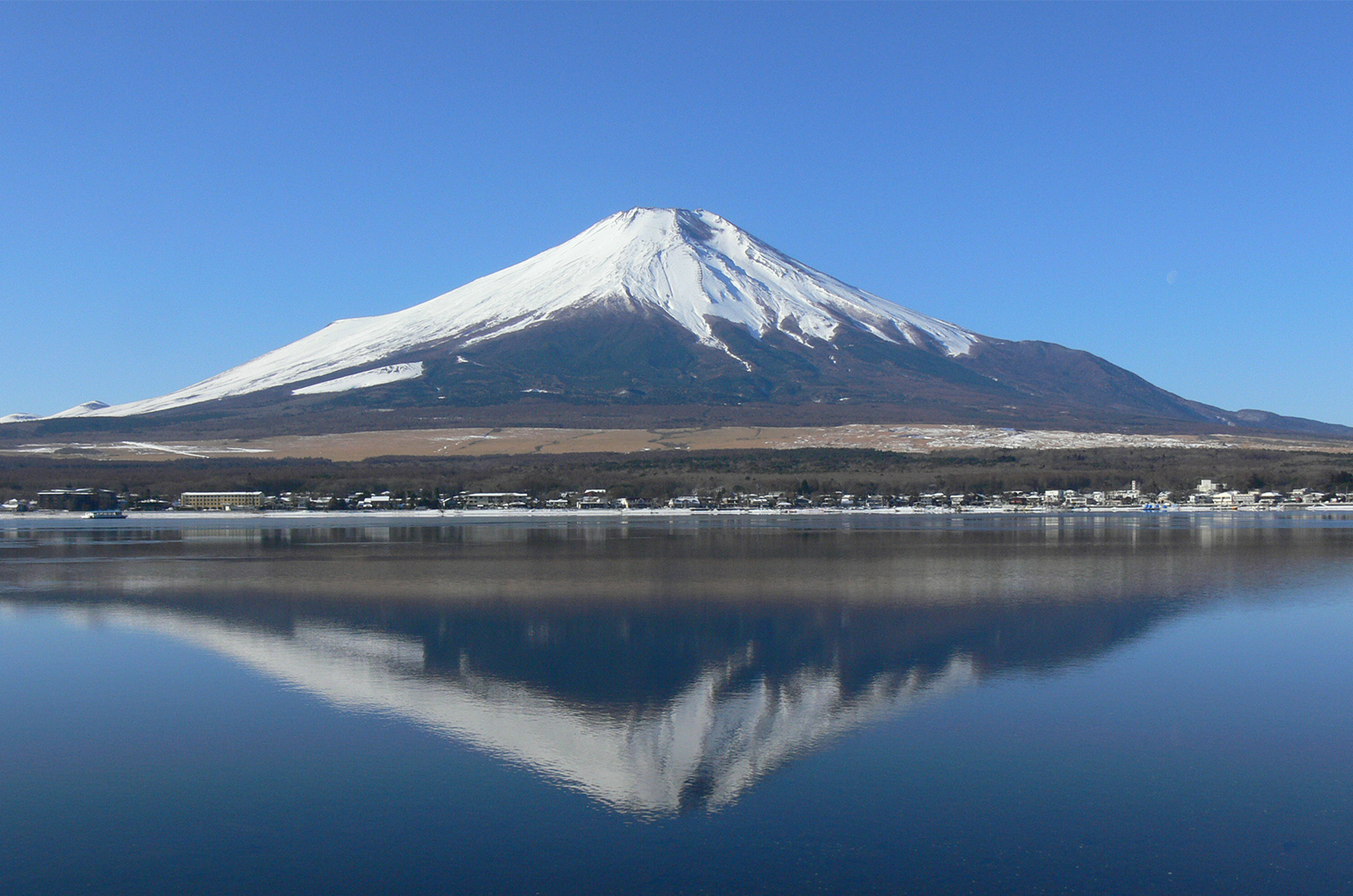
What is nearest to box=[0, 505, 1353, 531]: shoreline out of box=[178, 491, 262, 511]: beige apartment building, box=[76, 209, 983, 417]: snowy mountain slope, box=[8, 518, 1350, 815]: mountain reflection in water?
box=[178, 491, 262, 511]: beige apartment building

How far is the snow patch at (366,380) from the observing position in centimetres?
11538

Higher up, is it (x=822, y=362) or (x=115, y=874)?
(x=822, y=362)

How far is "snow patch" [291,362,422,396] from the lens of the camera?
115m

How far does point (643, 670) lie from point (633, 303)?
123 metres

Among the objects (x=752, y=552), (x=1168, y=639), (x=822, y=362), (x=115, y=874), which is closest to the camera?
(x=115, y=874)

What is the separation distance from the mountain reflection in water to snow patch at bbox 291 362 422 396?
264 feet

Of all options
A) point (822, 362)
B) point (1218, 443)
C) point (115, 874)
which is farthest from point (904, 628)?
point (822, 362)

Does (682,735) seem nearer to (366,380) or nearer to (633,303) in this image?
(366,380)

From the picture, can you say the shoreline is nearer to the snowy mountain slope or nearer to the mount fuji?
the mount fuji

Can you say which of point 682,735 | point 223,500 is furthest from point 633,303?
point 682,735

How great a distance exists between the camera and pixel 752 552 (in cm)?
3148

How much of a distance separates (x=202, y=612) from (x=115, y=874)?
43.5 feet

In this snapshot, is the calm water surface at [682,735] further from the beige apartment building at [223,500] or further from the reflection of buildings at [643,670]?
the beige apartment building at [223,500]

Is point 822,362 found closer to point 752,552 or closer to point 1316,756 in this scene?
point 752,552
